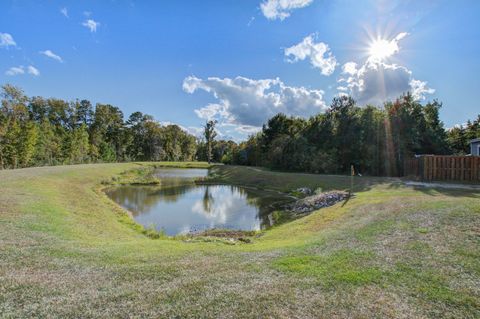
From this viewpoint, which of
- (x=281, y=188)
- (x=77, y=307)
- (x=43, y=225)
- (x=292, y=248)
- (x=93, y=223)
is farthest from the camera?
(x=281, y=188)

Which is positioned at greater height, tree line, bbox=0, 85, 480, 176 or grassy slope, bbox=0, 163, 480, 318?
tree line, bbox=0, 85, 480, 176

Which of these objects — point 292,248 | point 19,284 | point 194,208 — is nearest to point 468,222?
point 292,248

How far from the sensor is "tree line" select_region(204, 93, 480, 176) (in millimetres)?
31219

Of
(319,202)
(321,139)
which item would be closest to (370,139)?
(321,139)

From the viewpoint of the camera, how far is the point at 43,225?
9664mm

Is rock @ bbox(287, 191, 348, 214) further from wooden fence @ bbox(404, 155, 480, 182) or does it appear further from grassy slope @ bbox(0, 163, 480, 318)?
grassy slope @ bbox(0, 163, 480, 318)

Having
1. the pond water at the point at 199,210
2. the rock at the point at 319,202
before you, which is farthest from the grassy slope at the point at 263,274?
the rock at the point at 319,202

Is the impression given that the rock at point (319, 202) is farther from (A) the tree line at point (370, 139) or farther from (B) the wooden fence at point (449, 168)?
(A) the tree line at point (370, 139)

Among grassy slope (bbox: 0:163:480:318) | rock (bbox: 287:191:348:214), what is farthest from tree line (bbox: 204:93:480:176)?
grassy slope (bbox: 0:163:480:318)

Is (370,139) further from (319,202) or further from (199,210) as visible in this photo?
(199,210)

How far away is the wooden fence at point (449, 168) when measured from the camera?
1869 cm

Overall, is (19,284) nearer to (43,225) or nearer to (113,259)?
(113,259)

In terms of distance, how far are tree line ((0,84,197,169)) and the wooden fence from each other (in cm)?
4824

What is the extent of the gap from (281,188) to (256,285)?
24.6 m
